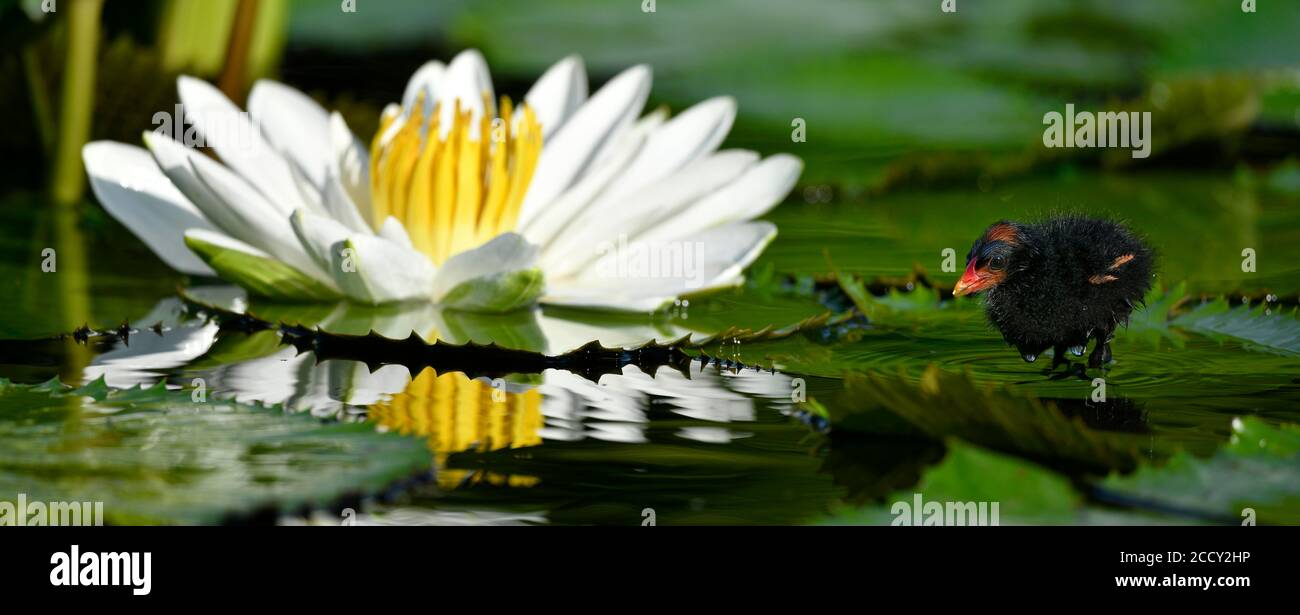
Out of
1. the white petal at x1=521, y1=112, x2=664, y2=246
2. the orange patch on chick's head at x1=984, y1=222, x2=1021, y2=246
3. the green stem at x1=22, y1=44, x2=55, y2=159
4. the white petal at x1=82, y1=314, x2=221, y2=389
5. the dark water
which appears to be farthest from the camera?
the green stem at x1=22, y1=44, x2=55, y2=159

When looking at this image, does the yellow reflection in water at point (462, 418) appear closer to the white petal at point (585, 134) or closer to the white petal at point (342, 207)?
the white petal at point (342, 207)

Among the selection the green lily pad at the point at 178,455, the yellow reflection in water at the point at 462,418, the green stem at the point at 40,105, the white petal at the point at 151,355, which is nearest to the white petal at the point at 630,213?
the yellow reflection in water at the point at 462,418

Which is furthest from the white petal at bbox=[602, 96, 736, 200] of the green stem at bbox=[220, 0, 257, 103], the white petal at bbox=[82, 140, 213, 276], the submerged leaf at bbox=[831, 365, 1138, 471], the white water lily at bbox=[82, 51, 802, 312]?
the green stem at bbox=[220, 0, 257, 103]

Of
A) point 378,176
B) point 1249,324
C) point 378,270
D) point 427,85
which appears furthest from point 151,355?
point 1249,324

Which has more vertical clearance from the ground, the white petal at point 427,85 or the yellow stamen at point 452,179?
the white petal at point 427,85

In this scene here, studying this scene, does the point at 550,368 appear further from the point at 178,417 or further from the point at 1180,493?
the point at 1180,493

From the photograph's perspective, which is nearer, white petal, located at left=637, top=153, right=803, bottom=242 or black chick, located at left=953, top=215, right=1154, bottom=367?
black chick, located at left=953, top=215, right=1154, bottom=367

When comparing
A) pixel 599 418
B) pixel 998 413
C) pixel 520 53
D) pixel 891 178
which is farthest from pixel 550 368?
pixel 520 53

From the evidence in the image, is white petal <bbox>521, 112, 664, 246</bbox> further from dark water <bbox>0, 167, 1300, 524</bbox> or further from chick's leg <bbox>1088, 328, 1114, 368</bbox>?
chick's leg <bbox>1088, 328, 1114, 368</bbox>
